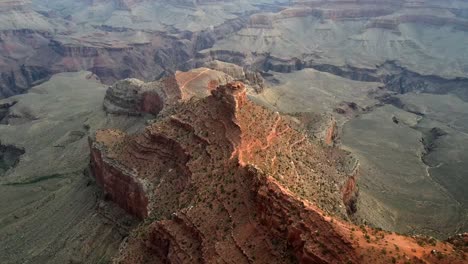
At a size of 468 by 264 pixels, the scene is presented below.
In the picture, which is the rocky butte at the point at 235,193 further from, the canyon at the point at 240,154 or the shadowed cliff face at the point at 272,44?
the shadowed cliff face at the point at 272,44

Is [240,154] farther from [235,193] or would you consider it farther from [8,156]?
[8,156]

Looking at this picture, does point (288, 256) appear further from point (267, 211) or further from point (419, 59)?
point (419, 59)

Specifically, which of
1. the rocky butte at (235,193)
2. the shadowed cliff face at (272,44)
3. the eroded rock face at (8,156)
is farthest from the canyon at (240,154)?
the shadowed cliff face at (272,44)

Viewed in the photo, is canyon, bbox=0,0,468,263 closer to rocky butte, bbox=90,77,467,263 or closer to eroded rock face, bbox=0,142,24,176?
rocky butte, bbox=90,77,467,263

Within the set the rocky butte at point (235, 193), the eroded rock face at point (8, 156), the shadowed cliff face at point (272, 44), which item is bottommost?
the shadowed cliff face at point (272, 44)

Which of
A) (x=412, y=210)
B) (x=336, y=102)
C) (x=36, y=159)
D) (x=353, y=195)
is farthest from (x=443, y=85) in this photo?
(x=36, y=159)

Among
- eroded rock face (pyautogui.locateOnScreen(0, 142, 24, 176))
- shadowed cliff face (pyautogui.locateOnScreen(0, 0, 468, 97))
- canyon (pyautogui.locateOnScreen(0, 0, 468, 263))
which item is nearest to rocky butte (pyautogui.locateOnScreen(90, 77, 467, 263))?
canyon (pyautogui.locateOnScreen(0, 0, 468, 263))

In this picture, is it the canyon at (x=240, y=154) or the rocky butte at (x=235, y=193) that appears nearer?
the rocky butte at (x=235, y=193)

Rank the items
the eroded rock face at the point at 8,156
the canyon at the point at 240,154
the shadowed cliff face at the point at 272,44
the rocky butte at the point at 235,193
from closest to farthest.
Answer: the rocky butte at the point at 235,193 < the canyon at the point at 240,154 < the eroded rock face at the point at 8,156 < the shadowed cliff face at the point at 272,44

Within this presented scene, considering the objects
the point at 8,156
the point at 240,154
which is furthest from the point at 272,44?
the point at 240,154
